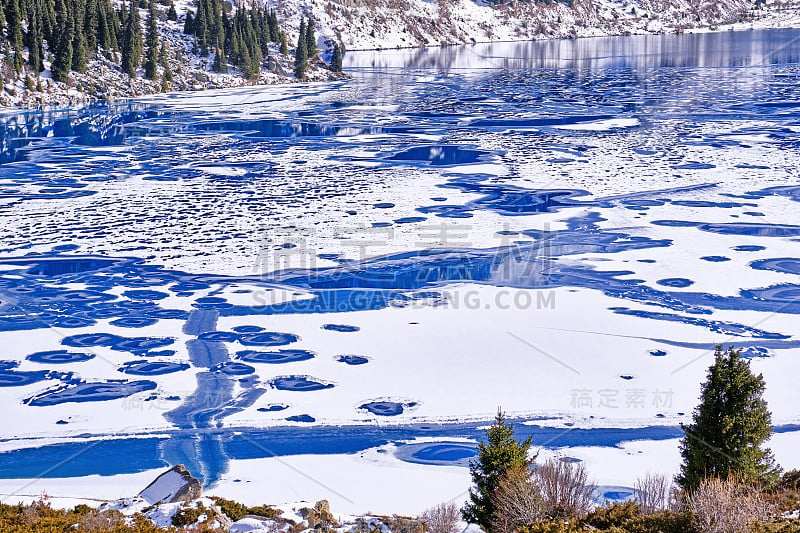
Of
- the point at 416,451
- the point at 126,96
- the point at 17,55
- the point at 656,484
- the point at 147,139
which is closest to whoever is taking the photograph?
the point at 656,484

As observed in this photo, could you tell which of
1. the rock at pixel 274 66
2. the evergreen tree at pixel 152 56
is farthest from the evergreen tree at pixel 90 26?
the rock at pixel 274 66

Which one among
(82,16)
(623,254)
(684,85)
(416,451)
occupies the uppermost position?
(82,16)

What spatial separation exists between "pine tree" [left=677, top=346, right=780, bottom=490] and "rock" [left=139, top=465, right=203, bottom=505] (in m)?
5.49

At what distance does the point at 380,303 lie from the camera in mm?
15812

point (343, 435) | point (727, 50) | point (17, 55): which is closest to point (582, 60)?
point (727, 50)

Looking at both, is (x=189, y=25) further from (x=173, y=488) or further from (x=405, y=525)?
(x=405, y=525)

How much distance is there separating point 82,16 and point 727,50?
64.6 metres

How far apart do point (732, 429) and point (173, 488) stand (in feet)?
20.3

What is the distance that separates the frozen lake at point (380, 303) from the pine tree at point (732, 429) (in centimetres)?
147

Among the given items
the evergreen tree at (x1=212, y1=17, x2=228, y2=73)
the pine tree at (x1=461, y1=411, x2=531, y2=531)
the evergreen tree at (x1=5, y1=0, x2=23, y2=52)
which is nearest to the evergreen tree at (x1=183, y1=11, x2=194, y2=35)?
the evergreen tree at (x1=212, y1=17, x2=228, y2=73)

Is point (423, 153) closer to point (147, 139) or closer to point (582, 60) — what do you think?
point (147, 139)

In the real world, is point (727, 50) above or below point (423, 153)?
above

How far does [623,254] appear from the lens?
18297 mm

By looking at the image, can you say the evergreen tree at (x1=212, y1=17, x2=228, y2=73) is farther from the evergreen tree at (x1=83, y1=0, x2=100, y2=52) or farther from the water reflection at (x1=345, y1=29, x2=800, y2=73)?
the water reflection at (x1=345, y1=29, x2=800, y2=73)
